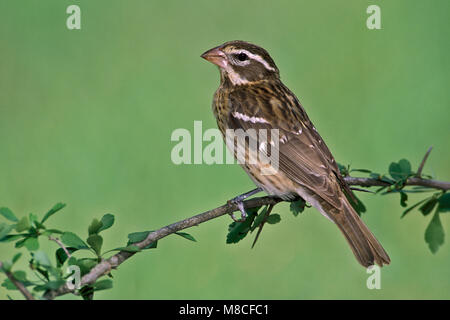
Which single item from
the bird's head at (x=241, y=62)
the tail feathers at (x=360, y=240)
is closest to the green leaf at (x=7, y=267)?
the tail feathers at (x=360, y=240)

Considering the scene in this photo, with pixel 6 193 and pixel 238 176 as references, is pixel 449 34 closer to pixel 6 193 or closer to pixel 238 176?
pixel 238 176

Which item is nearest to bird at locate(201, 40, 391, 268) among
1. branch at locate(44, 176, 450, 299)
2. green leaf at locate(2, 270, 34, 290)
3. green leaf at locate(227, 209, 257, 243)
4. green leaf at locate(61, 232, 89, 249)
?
green leaf at locate(227, 209, 257, 243)

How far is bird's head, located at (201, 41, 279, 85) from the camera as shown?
4.00 m

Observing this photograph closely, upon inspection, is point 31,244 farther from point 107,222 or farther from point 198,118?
point 198,118

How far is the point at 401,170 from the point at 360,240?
0.61 metres

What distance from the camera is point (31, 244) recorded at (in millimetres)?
2102

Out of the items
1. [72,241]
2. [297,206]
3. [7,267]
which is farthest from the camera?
[297,206]

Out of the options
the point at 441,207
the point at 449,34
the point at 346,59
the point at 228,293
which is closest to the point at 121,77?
the point at 346,59

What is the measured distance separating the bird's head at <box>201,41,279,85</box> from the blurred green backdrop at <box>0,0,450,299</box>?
4.75 ft

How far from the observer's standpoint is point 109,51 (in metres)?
7.03

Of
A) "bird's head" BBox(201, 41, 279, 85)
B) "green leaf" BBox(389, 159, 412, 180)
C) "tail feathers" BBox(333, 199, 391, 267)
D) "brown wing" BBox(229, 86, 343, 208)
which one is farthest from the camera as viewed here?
"bird's head" BBox(201, 41, 279, 85)

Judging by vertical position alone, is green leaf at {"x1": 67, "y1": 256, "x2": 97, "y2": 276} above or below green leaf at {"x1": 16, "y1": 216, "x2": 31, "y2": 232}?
below

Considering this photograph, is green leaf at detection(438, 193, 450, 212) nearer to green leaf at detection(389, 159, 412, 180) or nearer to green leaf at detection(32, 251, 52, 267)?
green leaf at detection(389, 159, 412, 180)

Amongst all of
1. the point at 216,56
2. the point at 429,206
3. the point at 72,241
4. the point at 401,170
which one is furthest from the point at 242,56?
the point at 72,241
